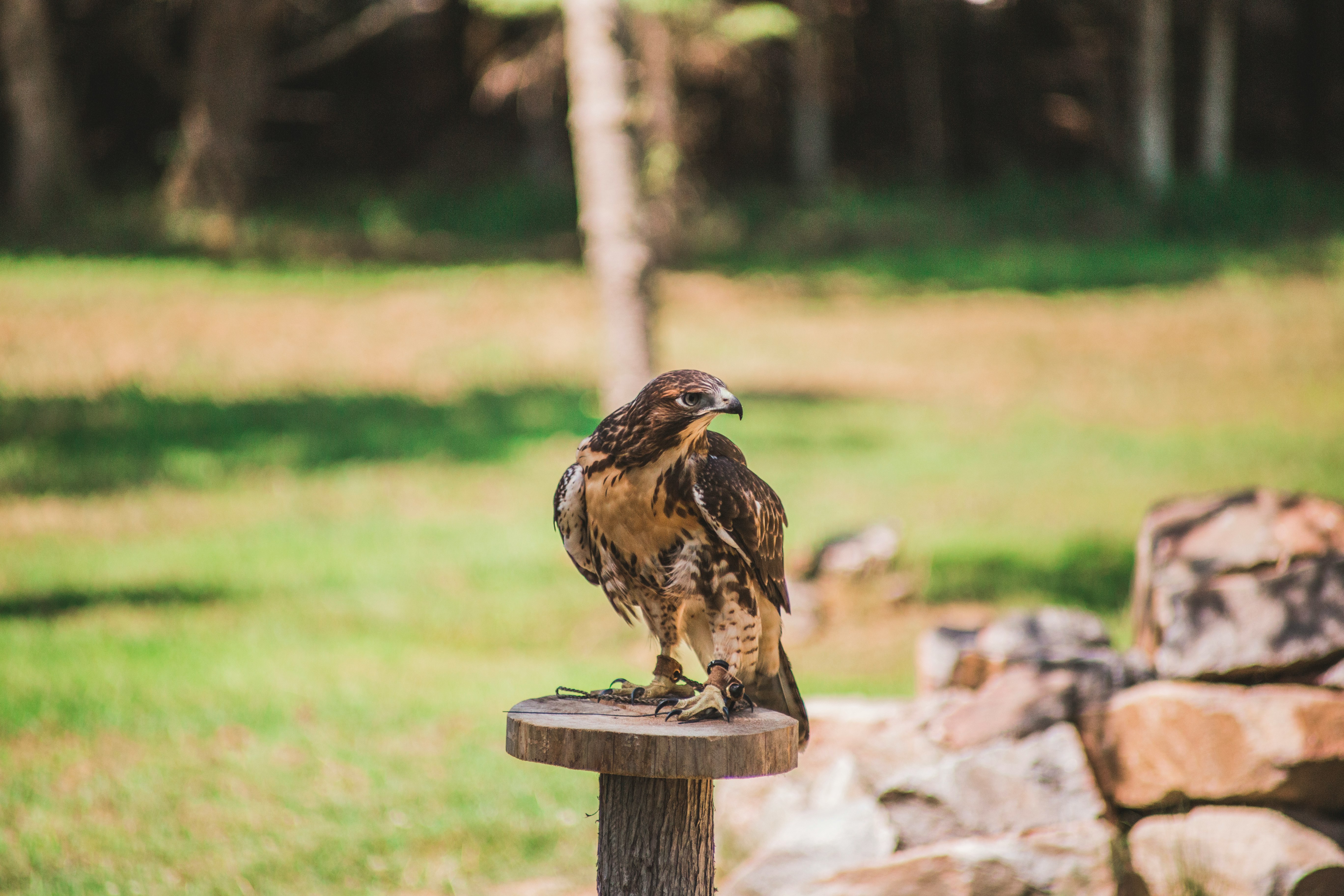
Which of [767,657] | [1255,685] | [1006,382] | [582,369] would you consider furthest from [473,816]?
[1006,382]

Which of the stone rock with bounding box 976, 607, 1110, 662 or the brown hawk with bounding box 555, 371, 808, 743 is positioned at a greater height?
the brown hawk with bounding box 555, 371, 808, 743

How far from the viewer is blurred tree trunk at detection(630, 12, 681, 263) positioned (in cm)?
1780

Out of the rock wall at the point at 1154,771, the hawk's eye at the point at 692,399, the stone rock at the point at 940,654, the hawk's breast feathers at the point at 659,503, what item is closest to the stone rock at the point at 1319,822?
the rock wall at the point at 1154,771

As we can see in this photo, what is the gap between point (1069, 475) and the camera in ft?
38.8

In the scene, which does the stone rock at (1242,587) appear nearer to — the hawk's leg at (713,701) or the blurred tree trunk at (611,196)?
the hawk's leg at (713,701)

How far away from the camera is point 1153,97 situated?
26531 mm

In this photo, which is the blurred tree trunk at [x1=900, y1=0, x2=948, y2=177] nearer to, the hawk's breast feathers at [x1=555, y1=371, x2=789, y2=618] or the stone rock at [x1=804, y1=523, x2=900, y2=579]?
the stone rock at [x1=804, y1=523, x2=900, y2=579]

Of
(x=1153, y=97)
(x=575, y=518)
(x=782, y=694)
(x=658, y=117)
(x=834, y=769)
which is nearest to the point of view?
(x=575, y=518)

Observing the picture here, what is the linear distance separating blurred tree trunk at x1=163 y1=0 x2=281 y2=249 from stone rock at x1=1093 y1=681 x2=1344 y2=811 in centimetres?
1797

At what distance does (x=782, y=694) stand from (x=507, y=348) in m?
13.9

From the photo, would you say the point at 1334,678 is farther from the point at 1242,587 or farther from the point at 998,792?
the point at 998,792

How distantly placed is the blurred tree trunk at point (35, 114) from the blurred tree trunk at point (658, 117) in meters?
8.77

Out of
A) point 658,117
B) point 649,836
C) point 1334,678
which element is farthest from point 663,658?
point 658,117

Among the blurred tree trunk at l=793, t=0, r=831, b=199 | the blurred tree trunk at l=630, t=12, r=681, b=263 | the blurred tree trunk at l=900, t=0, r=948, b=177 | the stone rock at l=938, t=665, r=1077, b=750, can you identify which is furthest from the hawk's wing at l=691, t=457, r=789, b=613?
the blurred tree trunk at l=900, t=0, r=948, b=177
